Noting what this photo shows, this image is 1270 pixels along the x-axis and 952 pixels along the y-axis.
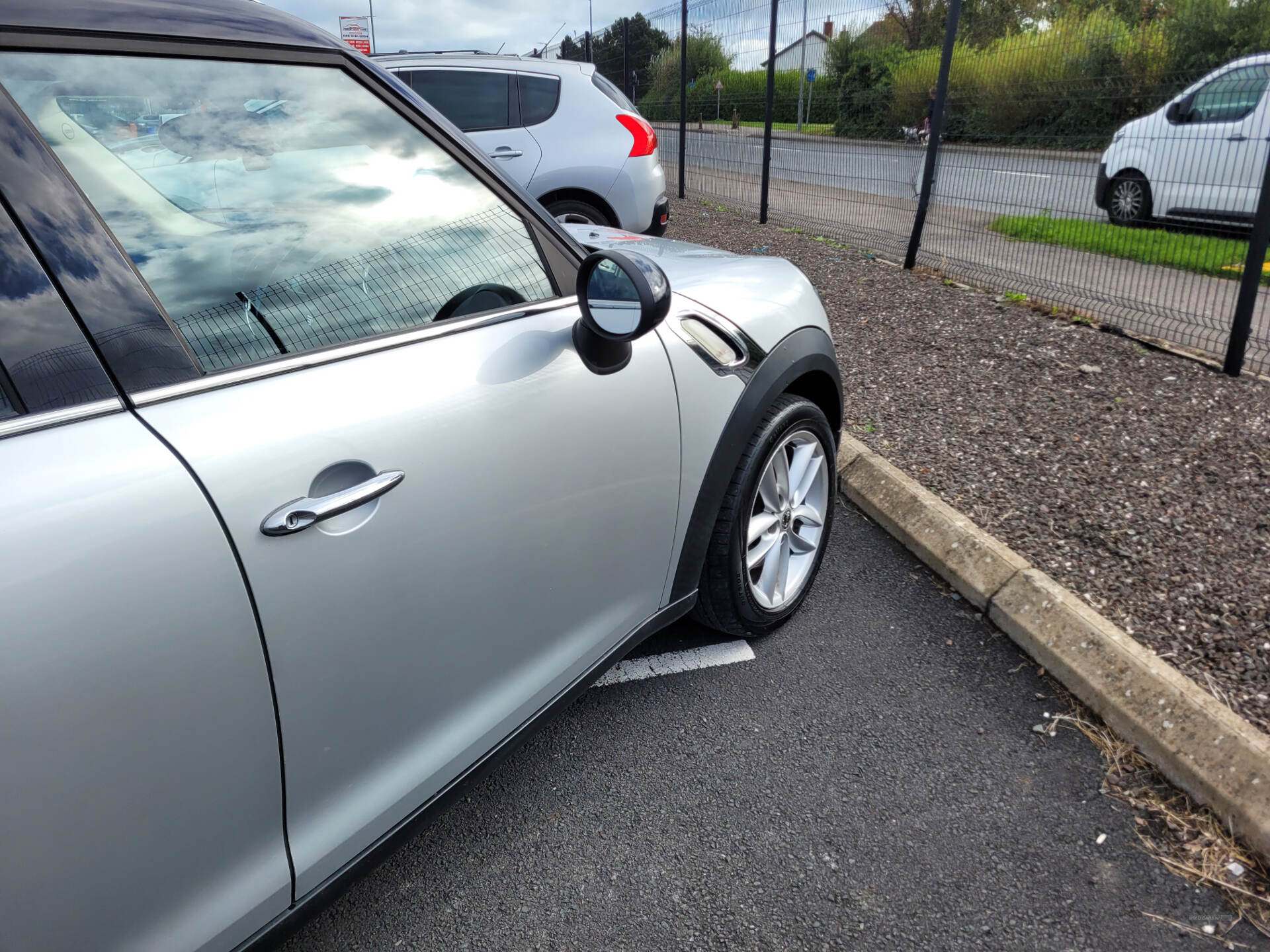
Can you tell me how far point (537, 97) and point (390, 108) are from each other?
6.25 m

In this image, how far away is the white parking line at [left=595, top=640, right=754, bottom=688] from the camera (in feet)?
8.96

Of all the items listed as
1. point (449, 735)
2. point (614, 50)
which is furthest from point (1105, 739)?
point (614, 50)

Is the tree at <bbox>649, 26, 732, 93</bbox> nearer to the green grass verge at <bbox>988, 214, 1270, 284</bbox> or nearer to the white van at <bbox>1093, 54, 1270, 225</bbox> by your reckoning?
the green grass verge at <bbox>988, 214, 1270, 284</bbox>

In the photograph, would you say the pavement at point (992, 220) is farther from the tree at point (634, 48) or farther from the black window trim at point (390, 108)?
the tree at point (634, 48)

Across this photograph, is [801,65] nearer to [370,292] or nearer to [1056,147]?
[1056,147]

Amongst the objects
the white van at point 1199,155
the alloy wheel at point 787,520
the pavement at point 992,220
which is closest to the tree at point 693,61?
the pavement at point 992,220

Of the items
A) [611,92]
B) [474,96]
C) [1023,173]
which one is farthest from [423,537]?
[611,92]

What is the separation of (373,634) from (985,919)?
1450 mm

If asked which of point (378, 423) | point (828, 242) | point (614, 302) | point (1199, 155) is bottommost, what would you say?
point (828, 242)

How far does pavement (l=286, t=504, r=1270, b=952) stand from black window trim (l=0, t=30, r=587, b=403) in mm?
1162

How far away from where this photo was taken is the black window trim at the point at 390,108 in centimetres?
134

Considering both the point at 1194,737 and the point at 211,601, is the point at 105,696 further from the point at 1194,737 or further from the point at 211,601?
the point at 1194,737

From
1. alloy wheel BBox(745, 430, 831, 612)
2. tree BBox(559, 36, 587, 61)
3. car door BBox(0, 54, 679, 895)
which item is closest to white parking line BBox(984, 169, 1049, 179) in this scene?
alloy wheel BBox(745, 430, 831, 612)

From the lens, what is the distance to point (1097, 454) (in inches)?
149
